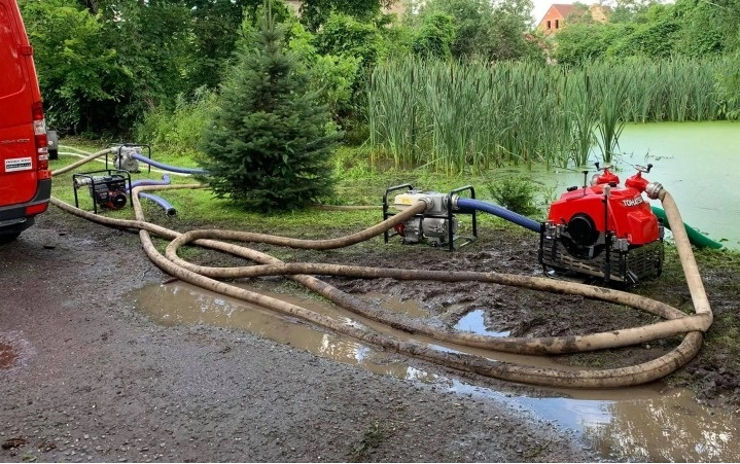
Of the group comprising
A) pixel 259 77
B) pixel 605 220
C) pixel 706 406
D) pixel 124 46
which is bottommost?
pixel 706 406

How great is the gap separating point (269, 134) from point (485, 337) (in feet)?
13.8

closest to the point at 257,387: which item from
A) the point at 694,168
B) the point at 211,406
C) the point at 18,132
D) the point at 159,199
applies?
the point at 211,406

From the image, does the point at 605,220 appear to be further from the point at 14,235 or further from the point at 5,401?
the point at 14,235

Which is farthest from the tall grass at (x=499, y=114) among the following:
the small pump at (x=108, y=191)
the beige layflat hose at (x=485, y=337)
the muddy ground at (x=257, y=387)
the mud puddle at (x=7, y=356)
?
the mud puddle at (x=7, y=356)

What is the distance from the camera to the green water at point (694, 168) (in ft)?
21.2

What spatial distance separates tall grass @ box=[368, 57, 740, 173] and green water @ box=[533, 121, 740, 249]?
0.53m

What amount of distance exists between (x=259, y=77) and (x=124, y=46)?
10165 mm

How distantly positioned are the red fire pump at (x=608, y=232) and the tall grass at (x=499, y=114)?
4.77 meters

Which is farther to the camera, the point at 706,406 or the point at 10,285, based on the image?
the point at 10,285

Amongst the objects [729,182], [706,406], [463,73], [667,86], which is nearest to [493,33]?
[667,86]

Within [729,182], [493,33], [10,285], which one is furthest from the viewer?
[493,33]

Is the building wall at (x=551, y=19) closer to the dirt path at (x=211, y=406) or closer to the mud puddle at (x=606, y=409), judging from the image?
the mud puddle at (x=606, y=409)

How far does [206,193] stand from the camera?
29.1 feet

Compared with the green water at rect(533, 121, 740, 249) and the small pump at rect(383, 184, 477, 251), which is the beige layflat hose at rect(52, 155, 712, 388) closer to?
the small pump at rect(383, 184, 477, 251)
